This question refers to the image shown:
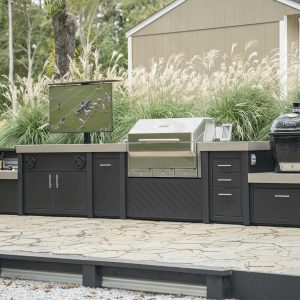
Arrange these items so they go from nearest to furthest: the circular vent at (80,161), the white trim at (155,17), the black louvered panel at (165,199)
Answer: the black louvered panel at (165,199) → the circular vent at (80,161) → the white trim at (155,17)

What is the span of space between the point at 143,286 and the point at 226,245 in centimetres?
143

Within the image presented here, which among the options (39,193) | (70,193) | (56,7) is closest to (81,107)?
(70,193)

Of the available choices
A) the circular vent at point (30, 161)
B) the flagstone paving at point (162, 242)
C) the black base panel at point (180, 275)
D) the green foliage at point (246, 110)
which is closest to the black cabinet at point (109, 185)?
the flagstone paving at point (162, 242)

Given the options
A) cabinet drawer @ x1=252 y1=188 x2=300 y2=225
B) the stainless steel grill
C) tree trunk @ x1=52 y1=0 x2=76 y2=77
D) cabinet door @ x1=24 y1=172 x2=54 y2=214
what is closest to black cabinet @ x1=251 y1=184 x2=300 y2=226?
cabinet drawer @ x1=252 y1=188 x2=300 y2=225

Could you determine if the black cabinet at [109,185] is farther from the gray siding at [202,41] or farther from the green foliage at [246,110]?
the gray siding at [202,41]

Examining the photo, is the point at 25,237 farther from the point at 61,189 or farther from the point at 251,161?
the point at 251,161

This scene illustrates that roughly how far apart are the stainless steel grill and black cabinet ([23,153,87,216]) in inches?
31.2

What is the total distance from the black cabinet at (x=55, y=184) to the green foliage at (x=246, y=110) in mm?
1934

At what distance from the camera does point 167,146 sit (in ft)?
28.1

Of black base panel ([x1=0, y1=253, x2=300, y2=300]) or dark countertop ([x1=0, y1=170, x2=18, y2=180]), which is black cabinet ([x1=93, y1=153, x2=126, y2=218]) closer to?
dark countertop ([x1=0, y1=170, x2=18, y2=180])

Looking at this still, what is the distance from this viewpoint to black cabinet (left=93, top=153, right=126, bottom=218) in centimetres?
898

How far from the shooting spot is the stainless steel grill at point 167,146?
8469 millimetres

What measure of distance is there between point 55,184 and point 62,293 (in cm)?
406

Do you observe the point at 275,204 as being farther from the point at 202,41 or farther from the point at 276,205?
the point at 202,41
